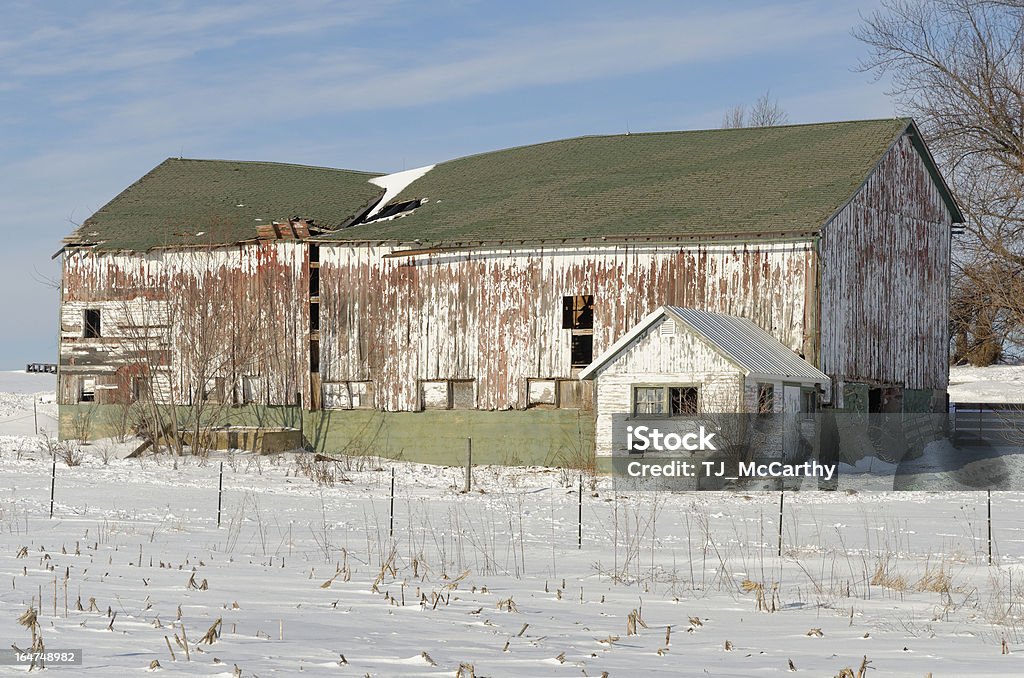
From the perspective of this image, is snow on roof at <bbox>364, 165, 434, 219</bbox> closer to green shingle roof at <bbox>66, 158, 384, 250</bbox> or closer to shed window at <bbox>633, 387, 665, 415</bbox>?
green shingle roof at <bbox>66, 158, 384, 250</bbox>

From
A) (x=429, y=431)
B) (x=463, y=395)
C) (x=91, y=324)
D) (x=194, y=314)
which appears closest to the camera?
(x=463, y=395)

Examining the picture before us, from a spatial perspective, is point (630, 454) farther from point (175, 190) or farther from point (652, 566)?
point (175, 190)

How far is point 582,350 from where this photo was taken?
107 ft

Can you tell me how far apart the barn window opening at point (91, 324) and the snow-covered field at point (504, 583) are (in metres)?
14.8

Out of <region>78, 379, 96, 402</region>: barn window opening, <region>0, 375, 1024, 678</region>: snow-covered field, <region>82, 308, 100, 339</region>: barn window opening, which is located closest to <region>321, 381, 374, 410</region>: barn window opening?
<region>78, 379, 96, 402</region>: barn window opening

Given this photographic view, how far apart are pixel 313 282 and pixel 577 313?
8189 millimetres

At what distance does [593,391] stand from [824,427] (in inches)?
220

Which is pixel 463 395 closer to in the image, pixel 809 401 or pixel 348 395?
pixel 348 395

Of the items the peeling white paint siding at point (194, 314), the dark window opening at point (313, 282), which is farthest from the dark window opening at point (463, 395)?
the dark window opening at point (313, 282)

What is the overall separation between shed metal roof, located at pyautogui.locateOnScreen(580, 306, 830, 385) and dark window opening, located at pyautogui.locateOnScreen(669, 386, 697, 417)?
4.07 ft

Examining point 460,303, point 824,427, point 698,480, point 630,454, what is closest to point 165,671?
point 698,480

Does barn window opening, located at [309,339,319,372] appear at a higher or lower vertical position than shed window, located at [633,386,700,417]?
higher

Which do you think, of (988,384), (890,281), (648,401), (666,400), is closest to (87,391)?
(648,401)

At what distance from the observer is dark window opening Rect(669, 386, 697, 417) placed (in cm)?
2808
